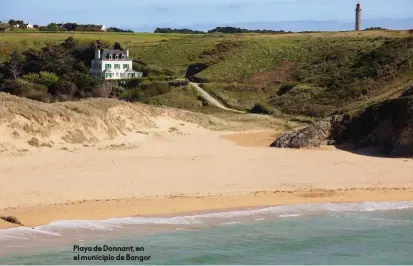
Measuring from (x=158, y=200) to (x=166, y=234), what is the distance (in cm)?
294

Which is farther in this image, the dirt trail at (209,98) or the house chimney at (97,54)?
the house chimney at (97,54)

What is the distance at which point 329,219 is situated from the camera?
17.1 meters

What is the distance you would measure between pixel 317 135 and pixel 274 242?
13.6 meters

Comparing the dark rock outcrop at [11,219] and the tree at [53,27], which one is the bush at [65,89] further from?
the tree at [53,27]

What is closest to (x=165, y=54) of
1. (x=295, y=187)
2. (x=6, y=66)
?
(x=6, y=66)

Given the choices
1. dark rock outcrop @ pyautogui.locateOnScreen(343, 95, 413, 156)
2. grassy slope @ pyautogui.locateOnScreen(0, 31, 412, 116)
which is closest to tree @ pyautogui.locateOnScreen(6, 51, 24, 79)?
grassy slope @ pyautogui.locateOnScreen(0, 31, 412, 116)

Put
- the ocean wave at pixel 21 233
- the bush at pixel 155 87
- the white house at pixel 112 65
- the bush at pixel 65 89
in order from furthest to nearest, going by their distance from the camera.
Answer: the white house at pixel 112 65, the bush at pixel 155 87, the bush at pixel 65 89, the ocean wave at pixel 21 233

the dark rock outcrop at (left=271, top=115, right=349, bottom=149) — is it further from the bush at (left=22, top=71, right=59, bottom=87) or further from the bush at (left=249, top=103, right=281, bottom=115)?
the bush at (left=22, top=71, right=59, bottom=87)

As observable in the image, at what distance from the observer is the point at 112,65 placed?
6488cm

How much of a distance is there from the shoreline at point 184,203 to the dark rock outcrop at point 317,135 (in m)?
7.60

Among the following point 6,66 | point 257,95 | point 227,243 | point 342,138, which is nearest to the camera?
point 227,243

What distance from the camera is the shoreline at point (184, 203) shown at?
16.1 meters

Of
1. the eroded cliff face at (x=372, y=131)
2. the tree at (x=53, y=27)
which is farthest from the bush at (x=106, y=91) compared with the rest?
the tree at (x=53, y=27)

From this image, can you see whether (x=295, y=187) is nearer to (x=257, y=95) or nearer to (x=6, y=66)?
(x=257, y=95)
